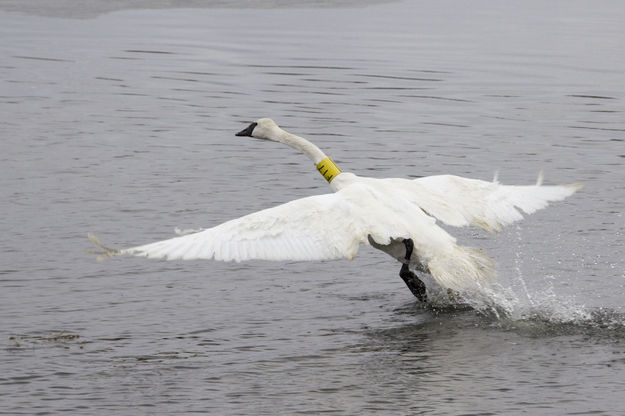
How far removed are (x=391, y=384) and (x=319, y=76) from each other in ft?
42.9

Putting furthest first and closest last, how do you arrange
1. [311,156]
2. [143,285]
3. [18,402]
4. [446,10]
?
[446,10] → [311,156] → [143,285] → [18,402]

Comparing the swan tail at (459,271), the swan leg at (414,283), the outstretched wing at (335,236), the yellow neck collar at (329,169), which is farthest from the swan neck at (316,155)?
the swan tail at (459,271)

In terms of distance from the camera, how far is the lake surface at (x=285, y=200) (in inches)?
312

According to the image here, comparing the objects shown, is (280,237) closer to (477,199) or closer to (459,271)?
(459,271)

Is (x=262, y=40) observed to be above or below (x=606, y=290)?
above

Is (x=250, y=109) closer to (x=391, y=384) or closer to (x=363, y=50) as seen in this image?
(x=363, y=50)

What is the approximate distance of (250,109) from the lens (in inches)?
707

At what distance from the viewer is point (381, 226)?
29.5 feet

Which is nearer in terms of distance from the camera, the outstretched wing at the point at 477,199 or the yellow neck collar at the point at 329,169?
the outstretched wing at the point at 477,199

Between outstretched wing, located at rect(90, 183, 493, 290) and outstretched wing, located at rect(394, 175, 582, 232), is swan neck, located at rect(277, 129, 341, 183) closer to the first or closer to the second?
outstretched wing, located at rect(394, 175, 582, 232)

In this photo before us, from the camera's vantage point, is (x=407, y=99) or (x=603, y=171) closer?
(x=603, y=171)

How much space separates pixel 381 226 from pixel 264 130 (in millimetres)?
2814

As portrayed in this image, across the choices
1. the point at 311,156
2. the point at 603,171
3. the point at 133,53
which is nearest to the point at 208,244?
the point at 311,156

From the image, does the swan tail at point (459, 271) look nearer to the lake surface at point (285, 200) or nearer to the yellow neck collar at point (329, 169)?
the lake surface at point (285, 200)
